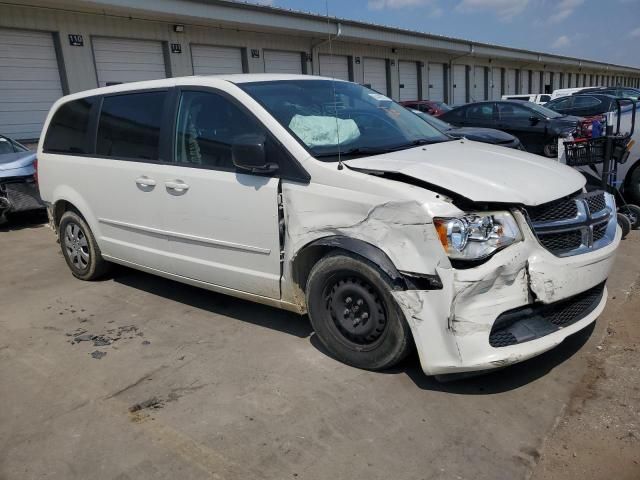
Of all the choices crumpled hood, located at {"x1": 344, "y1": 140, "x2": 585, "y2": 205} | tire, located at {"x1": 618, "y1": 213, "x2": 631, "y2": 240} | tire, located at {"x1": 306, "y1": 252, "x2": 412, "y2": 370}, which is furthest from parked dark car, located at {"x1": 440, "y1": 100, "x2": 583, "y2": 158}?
tire, located at {"x1": 306, "y1": 252, "x2": 412, "y2": 370}

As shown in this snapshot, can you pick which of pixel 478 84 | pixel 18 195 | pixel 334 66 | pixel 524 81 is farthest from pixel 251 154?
pixel 524 81

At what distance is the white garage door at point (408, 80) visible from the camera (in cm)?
2619

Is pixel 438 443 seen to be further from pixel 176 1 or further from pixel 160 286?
pixel 176 1

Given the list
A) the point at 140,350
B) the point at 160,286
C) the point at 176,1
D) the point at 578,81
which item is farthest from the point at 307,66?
the point at 578,81

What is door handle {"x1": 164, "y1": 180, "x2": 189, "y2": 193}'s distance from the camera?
377cm

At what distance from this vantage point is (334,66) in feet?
71.4

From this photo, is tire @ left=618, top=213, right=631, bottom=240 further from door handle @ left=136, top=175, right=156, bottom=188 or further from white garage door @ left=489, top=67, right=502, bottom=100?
white garage door @ left=489, top=67, right=502, bottom=100

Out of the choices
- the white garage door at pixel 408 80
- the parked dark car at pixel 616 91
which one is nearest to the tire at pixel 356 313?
the parked dark car at pixel 616 91

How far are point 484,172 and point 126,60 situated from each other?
14053mm

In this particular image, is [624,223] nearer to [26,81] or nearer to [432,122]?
[432,122]

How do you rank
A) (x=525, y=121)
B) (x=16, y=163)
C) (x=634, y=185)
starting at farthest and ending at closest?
(x=525, y=121), (x=16, y=163), (x=634, y=185)

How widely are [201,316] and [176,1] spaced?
12525 mm

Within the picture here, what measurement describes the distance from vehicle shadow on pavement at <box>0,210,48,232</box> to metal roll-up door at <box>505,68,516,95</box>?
3662cm

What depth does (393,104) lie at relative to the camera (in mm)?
4301
